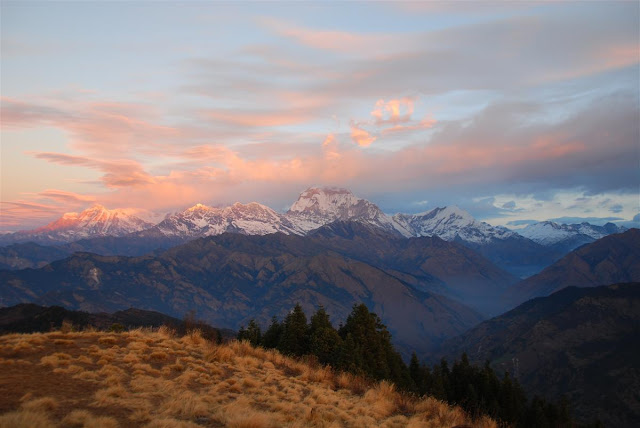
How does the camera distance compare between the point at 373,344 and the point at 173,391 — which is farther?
the point at 373,344

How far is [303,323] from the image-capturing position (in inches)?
2040

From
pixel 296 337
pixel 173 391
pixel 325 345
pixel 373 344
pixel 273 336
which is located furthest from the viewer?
pixel 273 336

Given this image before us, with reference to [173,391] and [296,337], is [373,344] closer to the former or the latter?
[296,337]

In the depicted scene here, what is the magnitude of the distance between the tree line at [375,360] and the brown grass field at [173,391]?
4865 millimetres

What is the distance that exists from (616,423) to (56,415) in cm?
25457

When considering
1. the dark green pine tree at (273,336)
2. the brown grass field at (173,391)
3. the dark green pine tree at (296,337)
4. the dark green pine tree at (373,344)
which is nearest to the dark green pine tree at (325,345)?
the dark green pine tree at (296,337)

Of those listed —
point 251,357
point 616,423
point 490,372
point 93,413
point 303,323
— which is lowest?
point 616,423

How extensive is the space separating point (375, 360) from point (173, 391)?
39.2 meters

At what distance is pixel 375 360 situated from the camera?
53.2m

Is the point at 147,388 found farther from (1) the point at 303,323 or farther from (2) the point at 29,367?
(1) the point at 303,323

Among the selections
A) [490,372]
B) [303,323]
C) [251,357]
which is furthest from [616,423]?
[251,357]

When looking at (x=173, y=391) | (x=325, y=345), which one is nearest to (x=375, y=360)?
(x=325, y=345)

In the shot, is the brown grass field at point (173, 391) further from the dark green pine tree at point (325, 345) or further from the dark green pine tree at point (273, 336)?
the dark green pine tree at point (273, 336)

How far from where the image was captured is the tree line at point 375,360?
139 ft
